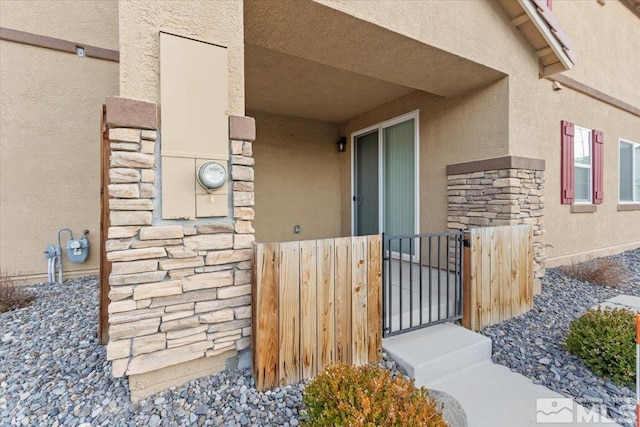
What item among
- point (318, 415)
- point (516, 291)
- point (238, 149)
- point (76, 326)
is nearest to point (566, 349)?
point (516, 291)

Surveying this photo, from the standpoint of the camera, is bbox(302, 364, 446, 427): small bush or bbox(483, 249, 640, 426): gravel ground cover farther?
bbox(483, 249, 640, 426): gravel ground cover

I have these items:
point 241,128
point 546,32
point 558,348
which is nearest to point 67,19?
point 241,128

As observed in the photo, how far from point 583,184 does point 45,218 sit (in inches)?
337

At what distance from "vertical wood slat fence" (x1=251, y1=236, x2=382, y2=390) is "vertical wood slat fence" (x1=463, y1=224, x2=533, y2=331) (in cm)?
117

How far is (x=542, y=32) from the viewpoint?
12.4 ft

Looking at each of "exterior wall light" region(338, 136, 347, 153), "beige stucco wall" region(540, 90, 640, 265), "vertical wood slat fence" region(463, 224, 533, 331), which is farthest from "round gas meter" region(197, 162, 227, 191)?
"beige stucco wall" region(540, 90, 640, 265)

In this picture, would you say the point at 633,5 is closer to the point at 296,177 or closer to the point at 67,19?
the point at 296,177

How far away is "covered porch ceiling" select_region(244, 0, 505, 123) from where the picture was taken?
8.93ft

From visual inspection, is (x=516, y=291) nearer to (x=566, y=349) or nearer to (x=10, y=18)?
(x=566, y=349)

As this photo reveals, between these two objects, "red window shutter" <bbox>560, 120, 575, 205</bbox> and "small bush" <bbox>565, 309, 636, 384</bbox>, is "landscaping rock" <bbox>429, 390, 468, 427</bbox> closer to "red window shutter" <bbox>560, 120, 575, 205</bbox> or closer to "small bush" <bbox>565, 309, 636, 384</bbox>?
"small bush" <bbox>565, 309, 636, 384</bbox>

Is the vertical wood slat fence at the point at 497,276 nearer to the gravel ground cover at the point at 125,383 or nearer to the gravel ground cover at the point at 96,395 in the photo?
the gravel ground cover at the point at 125,383

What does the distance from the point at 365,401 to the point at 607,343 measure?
2.12 metres

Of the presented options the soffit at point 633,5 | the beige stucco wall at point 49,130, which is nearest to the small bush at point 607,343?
the beige stucco wall at point 49,130

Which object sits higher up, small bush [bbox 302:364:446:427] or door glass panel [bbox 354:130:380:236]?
door glass panel [bbox 354:130:380:236]
